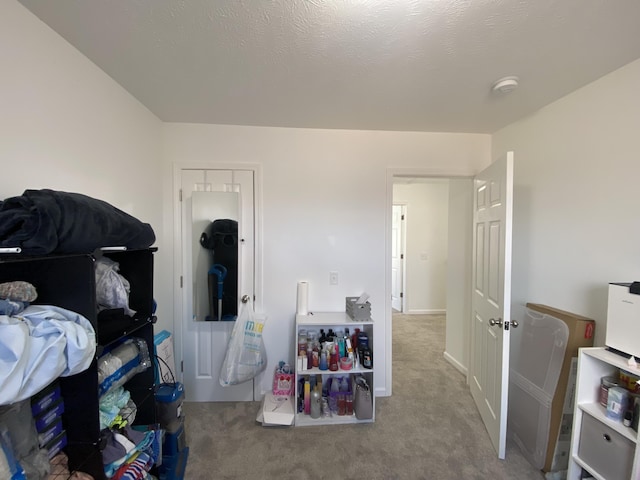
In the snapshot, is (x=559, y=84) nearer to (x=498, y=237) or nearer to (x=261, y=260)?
(x=498, y=237)

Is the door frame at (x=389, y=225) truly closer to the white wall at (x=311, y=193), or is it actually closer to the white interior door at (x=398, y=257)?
the white wall at (x=311, y=193)

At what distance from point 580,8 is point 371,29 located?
820 millimetres

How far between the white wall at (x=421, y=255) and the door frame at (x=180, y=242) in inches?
134

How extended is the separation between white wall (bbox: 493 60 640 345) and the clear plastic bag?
2.06 m

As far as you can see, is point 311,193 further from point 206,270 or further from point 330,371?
point 330,371

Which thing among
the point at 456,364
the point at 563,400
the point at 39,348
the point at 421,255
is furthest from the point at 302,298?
the point at 421,255

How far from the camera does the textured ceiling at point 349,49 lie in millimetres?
1127

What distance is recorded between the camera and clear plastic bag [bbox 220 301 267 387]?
2.14 m

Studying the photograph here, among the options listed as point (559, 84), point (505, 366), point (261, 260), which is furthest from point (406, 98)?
point (505, 366)

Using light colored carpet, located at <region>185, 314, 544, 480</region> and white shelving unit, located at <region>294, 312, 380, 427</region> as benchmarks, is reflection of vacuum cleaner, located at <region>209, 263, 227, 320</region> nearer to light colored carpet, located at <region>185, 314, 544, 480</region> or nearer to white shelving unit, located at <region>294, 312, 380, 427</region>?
white shelving unit, located at <region>294, 312, 380, 427</region>

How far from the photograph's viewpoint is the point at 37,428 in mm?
976

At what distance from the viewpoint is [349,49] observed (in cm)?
136

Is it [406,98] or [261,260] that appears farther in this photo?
[261,260]

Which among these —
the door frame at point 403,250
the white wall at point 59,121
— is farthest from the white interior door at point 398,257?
the white wall at point 59,121
